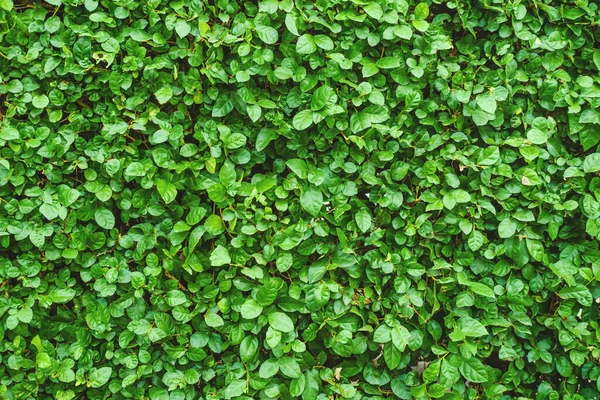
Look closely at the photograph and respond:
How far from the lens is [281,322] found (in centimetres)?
201

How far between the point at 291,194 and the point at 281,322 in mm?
497

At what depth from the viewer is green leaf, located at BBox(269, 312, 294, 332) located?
6.56ft

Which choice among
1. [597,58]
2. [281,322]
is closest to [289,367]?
[281,322]

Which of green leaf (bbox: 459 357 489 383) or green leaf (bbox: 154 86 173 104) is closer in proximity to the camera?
green leaf (bbox: 154 86 173 104)

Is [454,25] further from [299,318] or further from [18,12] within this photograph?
[18,12]

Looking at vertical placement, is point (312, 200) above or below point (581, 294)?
above

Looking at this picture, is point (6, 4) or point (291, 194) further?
point (291, 194)

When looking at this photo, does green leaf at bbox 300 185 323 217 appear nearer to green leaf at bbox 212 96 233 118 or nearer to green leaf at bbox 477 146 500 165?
green leaf at bbox 212 96 233 118

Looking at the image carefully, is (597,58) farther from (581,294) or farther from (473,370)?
(473,370)

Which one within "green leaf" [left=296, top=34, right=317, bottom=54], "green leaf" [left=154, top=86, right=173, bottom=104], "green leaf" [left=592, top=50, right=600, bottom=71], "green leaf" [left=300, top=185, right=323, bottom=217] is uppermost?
"green leaf" [left=296, top=34, right=317, bottom=54]

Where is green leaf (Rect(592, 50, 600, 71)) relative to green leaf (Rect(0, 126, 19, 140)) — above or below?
above

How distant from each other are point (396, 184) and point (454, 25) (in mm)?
678

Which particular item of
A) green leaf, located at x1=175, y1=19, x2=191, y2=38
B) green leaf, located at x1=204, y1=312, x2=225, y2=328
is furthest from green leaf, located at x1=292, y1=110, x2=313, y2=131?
green leaf, located at x1=204, y1=312, x2=225, y2=328

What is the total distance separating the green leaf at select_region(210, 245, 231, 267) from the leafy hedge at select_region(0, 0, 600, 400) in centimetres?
1
